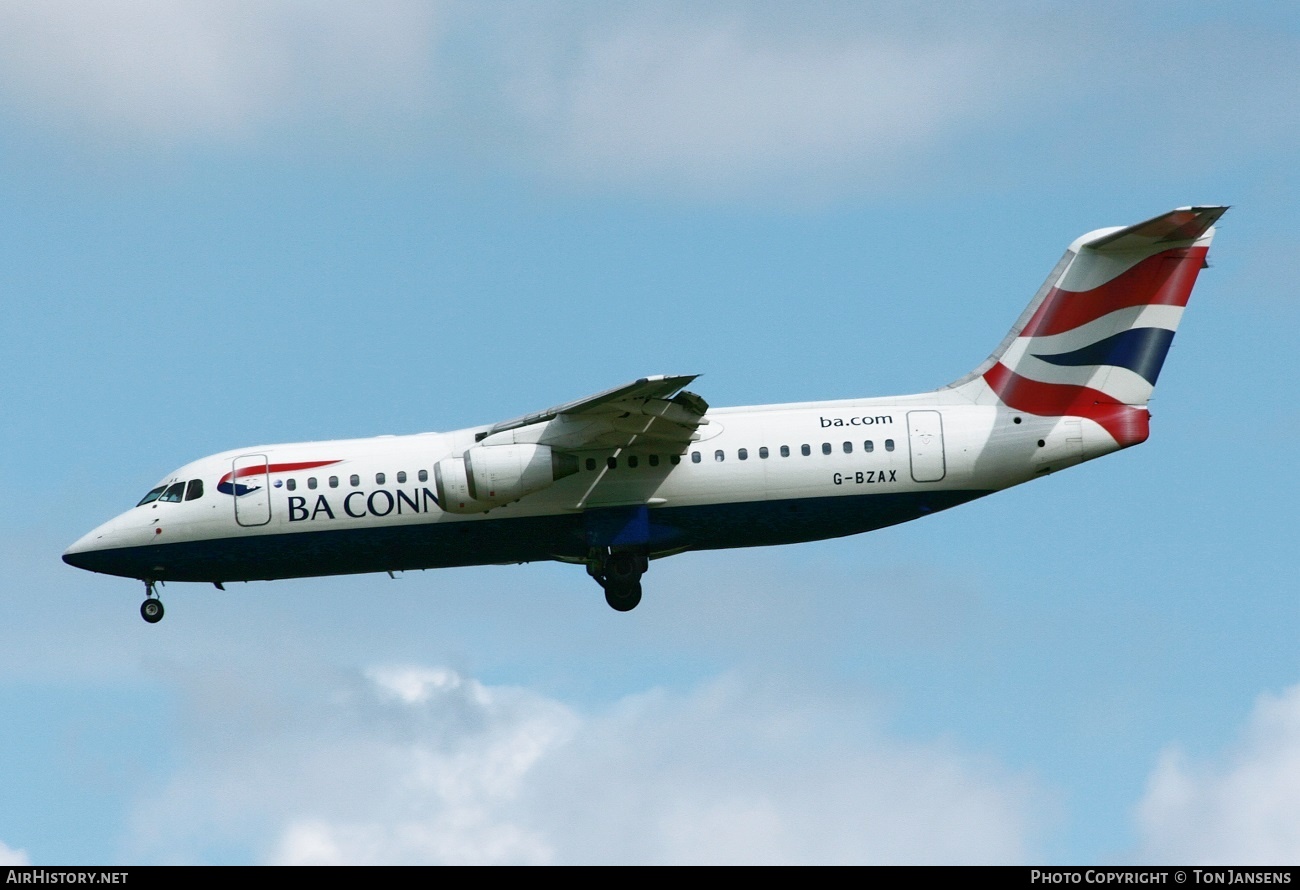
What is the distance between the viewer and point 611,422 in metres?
25.6

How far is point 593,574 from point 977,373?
6080 mm

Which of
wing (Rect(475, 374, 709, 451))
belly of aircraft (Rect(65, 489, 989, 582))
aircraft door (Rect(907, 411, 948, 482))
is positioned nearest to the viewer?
wing (Rect(475, 374, 709, 451))

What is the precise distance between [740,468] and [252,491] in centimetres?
678

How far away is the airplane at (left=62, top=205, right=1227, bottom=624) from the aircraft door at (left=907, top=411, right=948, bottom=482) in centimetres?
2

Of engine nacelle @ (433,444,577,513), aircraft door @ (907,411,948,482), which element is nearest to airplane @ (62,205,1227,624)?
aircraft door @ (907,411,948,482)

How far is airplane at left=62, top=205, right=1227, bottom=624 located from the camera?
2627 cm

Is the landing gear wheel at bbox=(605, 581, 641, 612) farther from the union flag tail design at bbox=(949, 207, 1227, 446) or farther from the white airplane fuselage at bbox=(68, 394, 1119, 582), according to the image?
the union flag tail design at bbox=(949, 207, 1227, 446)

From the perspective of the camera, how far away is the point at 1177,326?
26.9 meters

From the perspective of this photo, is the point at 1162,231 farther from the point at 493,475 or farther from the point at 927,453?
the point at 493,475

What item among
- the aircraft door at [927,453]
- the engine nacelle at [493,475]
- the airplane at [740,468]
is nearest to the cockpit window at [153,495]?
the airplane at [740,468]

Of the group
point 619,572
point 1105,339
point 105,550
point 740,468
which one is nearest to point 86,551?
point 105,550

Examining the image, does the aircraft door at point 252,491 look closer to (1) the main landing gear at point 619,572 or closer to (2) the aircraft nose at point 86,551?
(2) the aircraft nose at point 86,551
